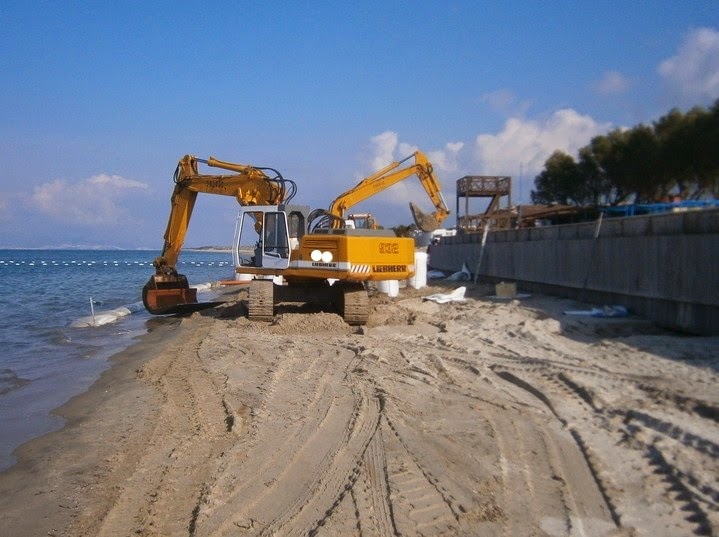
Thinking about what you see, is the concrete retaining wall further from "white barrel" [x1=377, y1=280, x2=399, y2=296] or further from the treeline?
the treeline

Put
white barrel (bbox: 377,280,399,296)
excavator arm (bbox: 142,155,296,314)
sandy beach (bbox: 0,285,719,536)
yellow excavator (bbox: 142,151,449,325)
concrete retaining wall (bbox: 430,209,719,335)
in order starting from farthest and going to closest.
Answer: white barrel (bbox: 377,280,399,296) < excavator arm (bbox: 142,155,296,314) < yellow excavator (bbox: 142,151,449,325) < concrete retaining wall (bbox: 430,209,719,335) < sandy beach (bbox: 0,285,719,536)

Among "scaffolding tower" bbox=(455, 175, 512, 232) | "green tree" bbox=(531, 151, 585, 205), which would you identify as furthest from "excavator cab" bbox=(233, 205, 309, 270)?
"green tree" bbox=(531, 151, 585, 205)

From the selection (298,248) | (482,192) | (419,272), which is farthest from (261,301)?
(482,192)

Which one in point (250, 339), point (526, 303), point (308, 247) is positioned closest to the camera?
point (250, 339)

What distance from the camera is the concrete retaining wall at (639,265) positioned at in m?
10.3

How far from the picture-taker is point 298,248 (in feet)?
48.4

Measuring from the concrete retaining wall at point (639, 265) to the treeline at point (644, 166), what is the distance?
688 inches

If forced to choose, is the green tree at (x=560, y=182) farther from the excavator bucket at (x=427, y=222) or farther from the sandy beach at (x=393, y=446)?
the sandy beach at (x=393, y=446)

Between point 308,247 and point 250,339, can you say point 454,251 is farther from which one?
point 250,339

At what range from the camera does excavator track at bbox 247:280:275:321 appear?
14.7 metres

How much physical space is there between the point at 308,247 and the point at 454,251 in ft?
53.2

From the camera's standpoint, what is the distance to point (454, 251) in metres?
29.6

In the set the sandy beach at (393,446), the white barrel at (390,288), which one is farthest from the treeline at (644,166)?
the sandy beach at (393,446)

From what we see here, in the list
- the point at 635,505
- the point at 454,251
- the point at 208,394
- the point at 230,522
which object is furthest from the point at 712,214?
the point at 454,251
